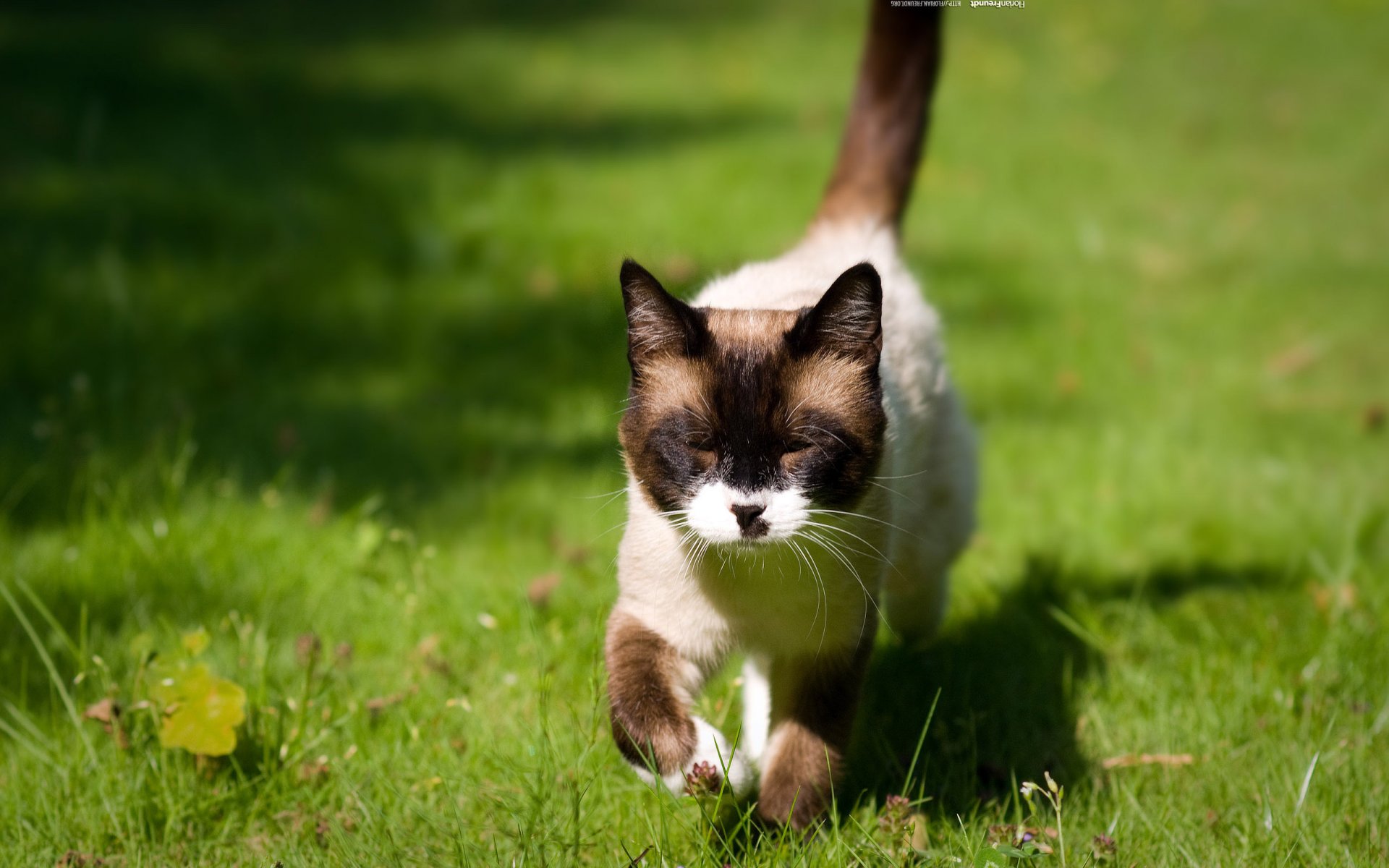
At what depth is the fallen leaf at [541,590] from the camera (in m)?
3.38

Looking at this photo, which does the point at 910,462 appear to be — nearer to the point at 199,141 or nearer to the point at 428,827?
the point at 428,827

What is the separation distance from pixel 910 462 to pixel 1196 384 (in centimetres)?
351

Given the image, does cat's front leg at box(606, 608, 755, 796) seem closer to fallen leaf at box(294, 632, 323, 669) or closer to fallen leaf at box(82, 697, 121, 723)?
fallen leaf at box(294, 632, 323, 669)

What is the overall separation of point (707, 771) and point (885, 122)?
2334 millimetres

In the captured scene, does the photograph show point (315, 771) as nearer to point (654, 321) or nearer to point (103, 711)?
point (103, 711)

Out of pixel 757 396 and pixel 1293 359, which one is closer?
pixel 757 396

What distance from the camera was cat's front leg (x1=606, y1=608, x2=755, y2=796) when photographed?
2271 mm

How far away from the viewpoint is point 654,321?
2438mm

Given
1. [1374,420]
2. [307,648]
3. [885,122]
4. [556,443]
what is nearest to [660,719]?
[307,648]

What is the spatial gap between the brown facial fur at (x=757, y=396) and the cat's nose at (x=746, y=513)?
63mm

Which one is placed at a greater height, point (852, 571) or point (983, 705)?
point (852, 571)

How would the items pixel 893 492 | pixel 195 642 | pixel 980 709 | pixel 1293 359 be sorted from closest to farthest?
pixel 195 642 → pixel 893 492 → pixel 980 709 → pixel 1293 359

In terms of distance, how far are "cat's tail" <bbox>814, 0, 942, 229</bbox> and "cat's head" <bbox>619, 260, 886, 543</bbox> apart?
1.33 m

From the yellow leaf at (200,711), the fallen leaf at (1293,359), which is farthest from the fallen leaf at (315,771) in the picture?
the fallen leaf at (1293,359)
